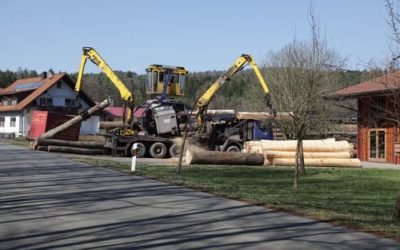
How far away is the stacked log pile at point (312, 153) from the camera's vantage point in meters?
27.4

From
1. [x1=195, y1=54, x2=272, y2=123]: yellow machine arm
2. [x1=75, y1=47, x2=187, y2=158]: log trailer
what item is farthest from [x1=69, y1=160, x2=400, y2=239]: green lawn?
[x1=195, y1=54, x2=272, y2=123]: yellow machine arm

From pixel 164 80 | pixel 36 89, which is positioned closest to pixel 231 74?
pixel 164 80

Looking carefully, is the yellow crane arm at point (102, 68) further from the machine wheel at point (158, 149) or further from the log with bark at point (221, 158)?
the log with bark at point (221, 158)

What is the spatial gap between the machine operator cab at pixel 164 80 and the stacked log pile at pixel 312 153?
742cm

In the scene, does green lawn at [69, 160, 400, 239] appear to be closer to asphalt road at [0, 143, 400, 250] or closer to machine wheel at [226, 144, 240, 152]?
asphalt road at [0, 143, 400, 250]

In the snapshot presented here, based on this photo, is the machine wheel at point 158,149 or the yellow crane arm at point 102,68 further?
the yellow crane arm at point 102,68

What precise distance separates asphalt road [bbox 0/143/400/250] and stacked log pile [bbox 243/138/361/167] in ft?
42.9

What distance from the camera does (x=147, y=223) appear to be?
9.52 metres

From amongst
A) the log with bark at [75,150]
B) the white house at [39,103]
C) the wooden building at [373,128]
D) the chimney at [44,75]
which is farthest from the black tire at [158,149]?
the chimney at [44,75]

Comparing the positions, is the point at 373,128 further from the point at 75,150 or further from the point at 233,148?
the point at 75,150

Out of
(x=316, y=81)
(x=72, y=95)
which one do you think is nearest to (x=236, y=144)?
(x=316, y=81)

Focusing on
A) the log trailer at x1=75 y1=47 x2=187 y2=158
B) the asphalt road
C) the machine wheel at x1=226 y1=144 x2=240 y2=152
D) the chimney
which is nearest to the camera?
the asphalt road

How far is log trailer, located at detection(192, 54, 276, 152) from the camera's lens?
32.0m

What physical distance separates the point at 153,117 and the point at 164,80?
2.31 meters
